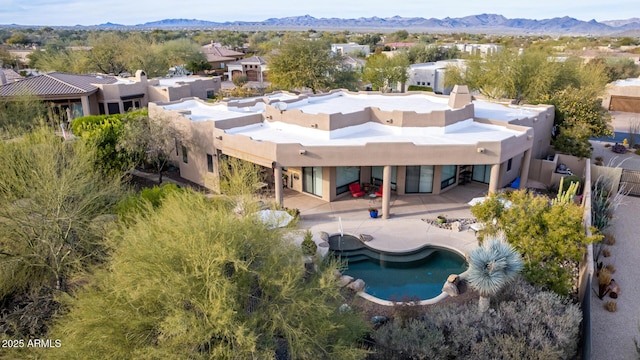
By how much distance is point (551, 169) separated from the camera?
29.4m

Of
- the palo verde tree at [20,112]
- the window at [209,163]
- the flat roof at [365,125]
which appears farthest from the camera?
the palo verde tree at [20,112]

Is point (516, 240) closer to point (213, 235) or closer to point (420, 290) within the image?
point (420, 290)

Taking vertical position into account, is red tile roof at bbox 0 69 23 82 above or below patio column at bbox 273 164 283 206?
above

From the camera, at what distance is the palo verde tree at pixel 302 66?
48469 millimetres

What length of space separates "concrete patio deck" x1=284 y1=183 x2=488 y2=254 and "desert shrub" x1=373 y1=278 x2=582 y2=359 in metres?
5.48

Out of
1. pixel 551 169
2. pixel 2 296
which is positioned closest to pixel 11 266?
pixel 2 296

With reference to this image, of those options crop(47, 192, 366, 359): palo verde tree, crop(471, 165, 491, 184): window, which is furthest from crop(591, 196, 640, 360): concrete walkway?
crop(47, 192, 366, 359): palo verde tree

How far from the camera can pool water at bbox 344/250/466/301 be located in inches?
703

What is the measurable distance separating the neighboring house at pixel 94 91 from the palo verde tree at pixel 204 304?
31.1m

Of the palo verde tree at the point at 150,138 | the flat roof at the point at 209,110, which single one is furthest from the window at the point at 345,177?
the palo verde tree at the point at 150,138

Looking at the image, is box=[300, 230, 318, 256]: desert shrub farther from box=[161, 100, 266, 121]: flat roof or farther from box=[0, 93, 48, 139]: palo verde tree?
box=[0, 93, 48, 139]: palo verde tree

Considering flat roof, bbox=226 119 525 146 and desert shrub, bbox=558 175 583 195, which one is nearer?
flat roof, bbox=226 119 525 146

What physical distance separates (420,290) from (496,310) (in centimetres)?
335

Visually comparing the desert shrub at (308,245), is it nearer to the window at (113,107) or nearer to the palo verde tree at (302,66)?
the window at (113,107)
